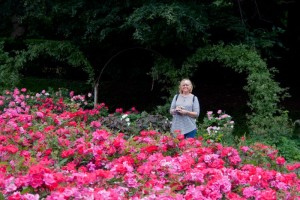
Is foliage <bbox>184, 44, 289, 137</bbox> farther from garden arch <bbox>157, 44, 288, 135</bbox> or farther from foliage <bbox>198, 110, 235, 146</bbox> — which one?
foliage <bbox>198, 110, 235, 146</bbox>

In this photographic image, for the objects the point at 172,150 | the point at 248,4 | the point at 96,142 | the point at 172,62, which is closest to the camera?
the point at 96,142

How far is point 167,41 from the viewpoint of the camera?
28.3 ft

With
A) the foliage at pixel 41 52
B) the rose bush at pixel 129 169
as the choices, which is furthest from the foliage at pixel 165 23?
Result: the rose bush at pixel 129 169

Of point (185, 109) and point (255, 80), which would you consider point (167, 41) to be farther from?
point (185, 109)

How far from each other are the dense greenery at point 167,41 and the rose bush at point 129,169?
3.00m

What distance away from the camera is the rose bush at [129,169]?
2961mm

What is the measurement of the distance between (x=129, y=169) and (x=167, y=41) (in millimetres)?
5397

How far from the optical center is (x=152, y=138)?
514cm

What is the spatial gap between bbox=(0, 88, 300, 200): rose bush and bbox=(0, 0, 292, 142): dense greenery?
3.00m

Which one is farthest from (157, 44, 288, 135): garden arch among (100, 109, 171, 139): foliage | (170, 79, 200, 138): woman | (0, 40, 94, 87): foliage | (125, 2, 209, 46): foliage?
(0, 40, 94, 87): foliage

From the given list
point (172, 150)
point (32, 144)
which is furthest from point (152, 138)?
point (32, 144)

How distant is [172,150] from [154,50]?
4.84 m

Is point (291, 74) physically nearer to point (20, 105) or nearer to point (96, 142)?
point (20, 105)

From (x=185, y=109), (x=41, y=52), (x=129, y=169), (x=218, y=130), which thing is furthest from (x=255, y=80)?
(x=129, y=169)
